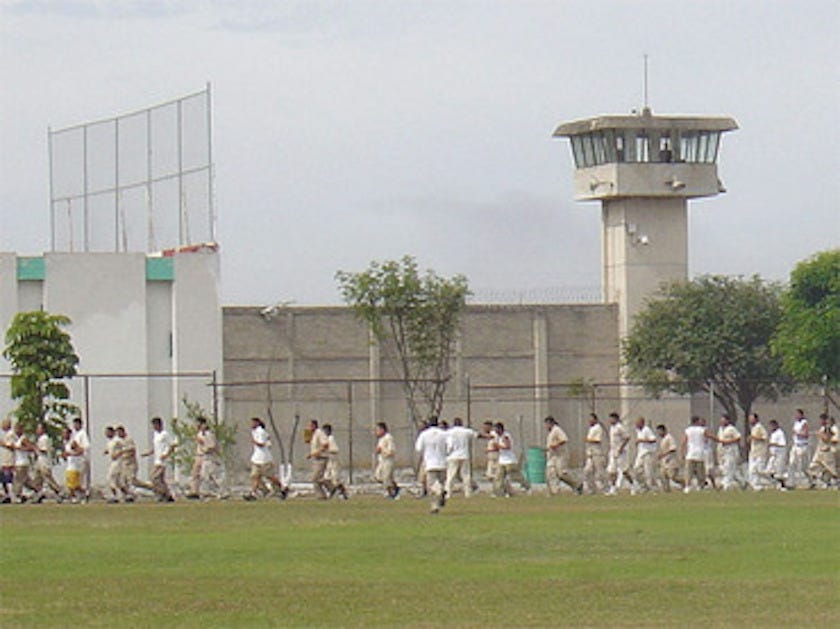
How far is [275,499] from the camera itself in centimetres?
4353

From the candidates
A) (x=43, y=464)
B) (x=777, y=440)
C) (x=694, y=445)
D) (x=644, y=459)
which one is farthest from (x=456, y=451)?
(x=777, y=440)

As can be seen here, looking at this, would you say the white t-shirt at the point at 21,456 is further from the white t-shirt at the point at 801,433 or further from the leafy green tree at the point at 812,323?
the leafy green tree at the point at 812,323

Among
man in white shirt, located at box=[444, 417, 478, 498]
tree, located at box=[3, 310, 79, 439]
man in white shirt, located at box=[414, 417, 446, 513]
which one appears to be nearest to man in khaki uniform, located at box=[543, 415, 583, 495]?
man in white shirt, located at box=[444, 417, 478, 498]

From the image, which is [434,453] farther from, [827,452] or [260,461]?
[827,452]

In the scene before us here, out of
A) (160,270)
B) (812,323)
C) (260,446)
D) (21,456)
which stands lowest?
(21,456)

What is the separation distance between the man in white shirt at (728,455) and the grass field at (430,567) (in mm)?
8733

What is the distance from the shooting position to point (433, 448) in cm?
3659

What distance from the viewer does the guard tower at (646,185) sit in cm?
8281

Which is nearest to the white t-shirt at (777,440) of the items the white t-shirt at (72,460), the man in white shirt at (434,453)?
the man in white shirt at (434,453)

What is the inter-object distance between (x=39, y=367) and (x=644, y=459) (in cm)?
1310

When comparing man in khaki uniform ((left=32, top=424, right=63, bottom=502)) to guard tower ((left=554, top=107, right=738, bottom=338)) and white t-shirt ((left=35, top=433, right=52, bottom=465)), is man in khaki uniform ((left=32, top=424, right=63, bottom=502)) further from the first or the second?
guard tower ((left=554, top=107, right=738, bottom=338))

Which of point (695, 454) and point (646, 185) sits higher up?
point (646, 185)

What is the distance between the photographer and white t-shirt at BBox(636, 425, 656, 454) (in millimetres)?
44750

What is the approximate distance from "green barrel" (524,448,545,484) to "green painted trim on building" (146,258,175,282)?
33.6ft
